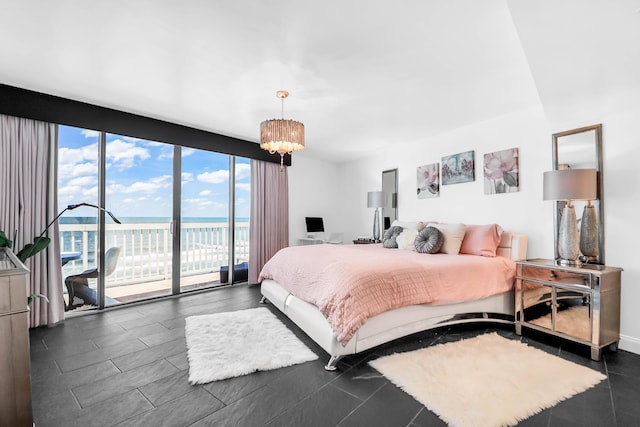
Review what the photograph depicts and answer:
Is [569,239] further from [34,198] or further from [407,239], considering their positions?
[34,198]

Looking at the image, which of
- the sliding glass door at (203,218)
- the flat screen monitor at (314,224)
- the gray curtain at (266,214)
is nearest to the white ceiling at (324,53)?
the sliding glass door at (203,218)

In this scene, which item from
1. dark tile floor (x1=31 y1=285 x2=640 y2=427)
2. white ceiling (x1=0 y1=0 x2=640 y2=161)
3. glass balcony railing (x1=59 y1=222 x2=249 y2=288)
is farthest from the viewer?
glass balcony railing (x1=59 y1=222 x2=249 y2=288)

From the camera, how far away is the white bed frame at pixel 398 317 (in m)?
2.16

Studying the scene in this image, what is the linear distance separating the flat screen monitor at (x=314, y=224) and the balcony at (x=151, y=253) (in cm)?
119

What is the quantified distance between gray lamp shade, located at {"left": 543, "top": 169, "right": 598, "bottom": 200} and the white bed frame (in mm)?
730

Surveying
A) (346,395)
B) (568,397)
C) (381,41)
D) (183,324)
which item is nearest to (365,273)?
(346,395)

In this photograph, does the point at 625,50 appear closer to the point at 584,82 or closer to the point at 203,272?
the point at 584,82

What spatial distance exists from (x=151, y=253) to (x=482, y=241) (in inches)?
186

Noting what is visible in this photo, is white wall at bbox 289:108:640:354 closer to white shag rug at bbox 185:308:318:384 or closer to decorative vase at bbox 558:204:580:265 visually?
decorative vase at bbox 558:204:580:265

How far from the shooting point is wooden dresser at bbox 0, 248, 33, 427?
1.21 m

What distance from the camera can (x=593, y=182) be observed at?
2.49 metres

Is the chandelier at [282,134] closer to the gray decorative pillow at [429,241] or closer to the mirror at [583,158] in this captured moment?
the gray decorative pillow at [429,241]

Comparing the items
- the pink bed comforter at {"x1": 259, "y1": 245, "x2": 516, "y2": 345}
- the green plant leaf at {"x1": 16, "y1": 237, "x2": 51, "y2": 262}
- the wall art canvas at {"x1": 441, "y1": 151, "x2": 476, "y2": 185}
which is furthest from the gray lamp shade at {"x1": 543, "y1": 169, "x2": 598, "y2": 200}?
the green plant leaf at {"x1": 16, "y1": 237, "x2": 51, "y2": 262}

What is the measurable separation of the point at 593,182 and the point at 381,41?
2.22m
